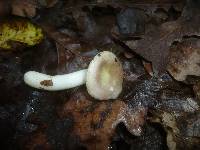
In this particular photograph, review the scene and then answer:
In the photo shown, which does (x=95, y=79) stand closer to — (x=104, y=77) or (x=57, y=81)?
(x=104, y=77)

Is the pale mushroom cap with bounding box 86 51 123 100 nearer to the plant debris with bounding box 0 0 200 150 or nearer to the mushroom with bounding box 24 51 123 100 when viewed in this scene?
the mushroom with bounding box 24 51 123 100

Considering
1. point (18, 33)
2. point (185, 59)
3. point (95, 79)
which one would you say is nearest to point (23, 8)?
point (18, 33)

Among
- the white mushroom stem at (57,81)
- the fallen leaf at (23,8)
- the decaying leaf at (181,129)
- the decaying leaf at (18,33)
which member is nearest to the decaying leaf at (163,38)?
the decaying leaf at (181,129)

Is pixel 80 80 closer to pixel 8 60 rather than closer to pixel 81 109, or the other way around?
pixel 81 109

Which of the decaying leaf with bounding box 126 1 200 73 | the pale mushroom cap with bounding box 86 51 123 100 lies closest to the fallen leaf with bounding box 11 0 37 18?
the pale mushroom cap with bounding box 86 51 123 100

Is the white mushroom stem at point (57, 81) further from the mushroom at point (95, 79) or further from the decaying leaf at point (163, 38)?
the decaying leaf at point (163, 38)
